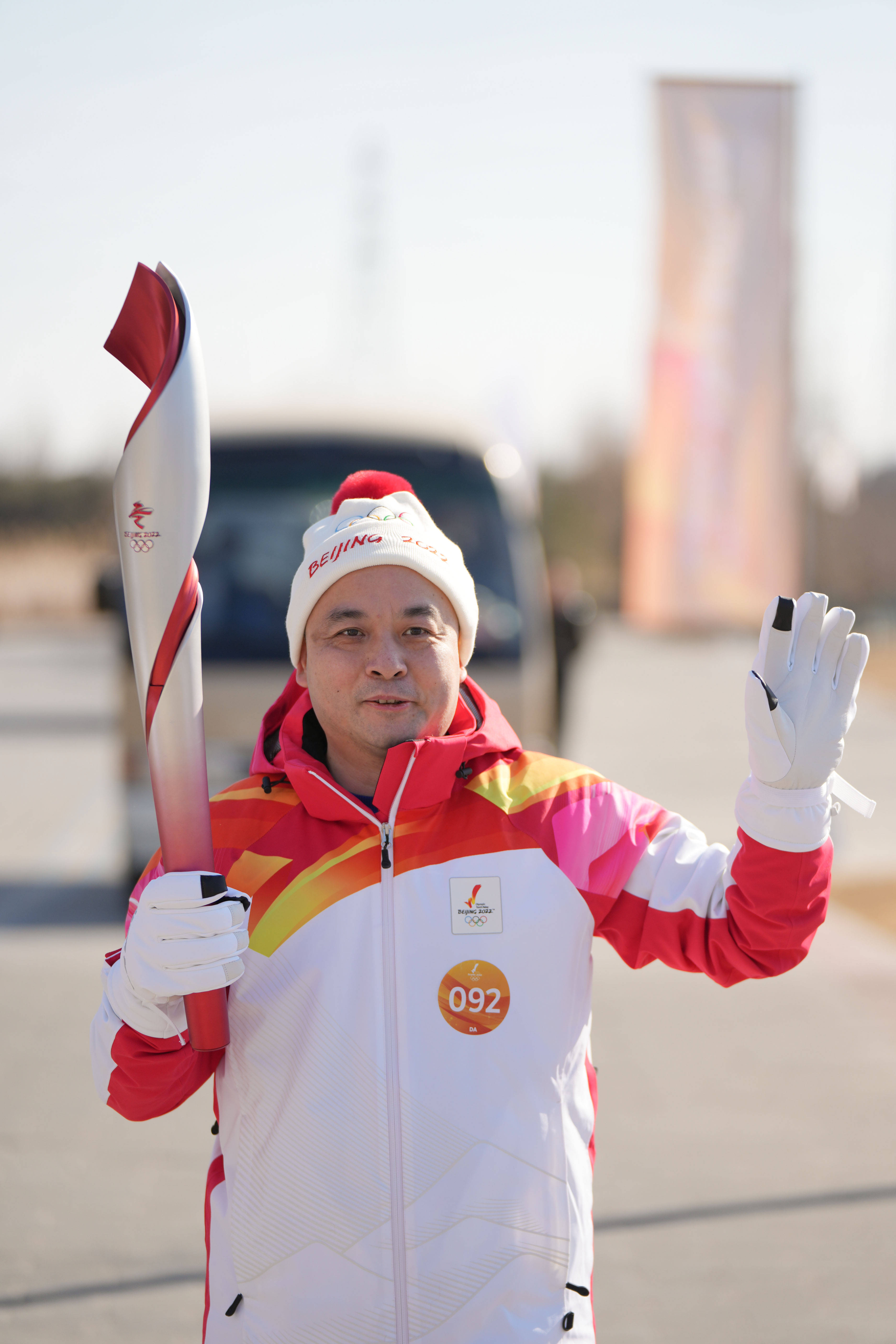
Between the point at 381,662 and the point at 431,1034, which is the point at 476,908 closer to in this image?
the point at 431,1034

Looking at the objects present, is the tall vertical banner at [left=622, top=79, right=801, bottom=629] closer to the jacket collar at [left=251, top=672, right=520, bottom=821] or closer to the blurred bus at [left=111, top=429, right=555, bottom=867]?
the blurred bus at [left=111, top=429, right=555, bottom=867]

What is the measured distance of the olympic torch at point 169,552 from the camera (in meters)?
1.72

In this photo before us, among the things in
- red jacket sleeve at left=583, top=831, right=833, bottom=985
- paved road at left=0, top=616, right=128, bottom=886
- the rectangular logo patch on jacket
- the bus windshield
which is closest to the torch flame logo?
the rectangular logo patch on jacket

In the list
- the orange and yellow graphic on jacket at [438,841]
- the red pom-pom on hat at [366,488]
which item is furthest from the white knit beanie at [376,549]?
the orange and yellow graphic on jacket at [438,841]

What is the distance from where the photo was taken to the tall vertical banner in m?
8.97

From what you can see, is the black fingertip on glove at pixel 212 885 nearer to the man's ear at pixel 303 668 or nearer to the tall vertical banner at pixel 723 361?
the man's ear at pixel 303 668

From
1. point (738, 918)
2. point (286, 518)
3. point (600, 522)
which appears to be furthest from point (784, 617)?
point (600, 522)

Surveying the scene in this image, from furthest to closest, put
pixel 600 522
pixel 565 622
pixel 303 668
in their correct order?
pixel 600 522 → pixel 565 622 → pixel 303 668

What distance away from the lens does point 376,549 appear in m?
1.85

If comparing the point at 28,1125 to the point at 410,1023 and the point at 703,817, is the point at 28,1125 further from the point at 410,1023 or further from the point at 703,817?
the point at 703,817

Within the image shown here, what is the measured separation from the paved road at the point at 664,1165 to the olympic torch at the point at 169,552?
1684mm

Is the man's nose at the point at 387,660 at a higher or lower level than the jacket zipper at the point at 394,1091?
higher

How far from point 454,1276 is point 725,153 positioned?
867cm

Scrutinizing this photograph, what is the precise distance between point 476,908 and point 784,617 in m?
0.54
